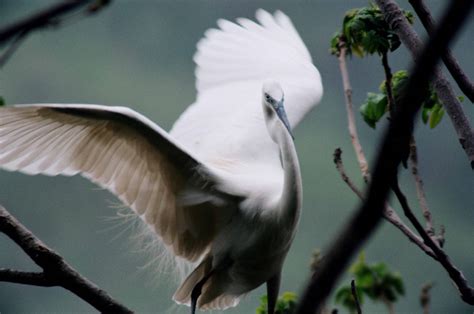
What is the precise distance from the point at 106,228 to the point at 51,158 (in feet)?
1.19

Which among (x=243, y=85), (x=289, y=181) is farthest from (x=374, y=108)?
(x=243, y=85)

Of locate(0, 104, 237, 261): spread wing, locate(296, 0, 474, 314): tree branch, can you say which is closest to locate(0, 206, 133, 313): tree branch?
locate(0, 104, 237, 261): spread wing

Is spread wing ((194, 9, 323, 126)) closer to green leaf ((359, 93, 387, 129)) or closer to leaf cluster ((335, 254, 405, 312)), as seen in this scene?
leaf cluster ((335, 254, 405, 312))

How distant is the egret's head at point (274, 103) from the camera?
175 centimetres

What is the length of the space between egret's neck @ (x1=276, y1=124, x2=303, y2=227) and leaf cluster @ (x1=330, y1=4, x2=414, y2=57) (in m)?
0.31

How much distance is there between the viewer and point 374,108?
1491 mm

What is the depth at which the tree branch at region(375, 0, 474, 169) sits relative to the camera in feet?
4.16

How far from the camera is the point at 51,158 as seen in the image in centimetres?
166

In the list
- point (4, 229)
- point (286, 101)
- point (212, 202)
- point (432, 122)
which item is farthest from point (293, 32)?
point (4, 229)

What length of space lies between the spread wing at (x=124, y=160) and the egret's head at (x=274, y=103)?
20cm

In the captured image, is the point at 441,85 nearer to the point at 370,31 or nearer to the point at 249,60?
the point at 370,31

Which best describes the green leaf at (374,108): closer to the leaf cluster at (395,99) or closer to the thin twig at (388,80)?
the leaf cluster at (395,99)

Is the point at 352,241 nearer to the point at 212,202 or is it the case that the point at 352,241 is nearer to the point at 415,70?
the point at 415,70

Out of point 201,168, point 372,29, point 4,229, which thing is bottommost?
point 4,229
